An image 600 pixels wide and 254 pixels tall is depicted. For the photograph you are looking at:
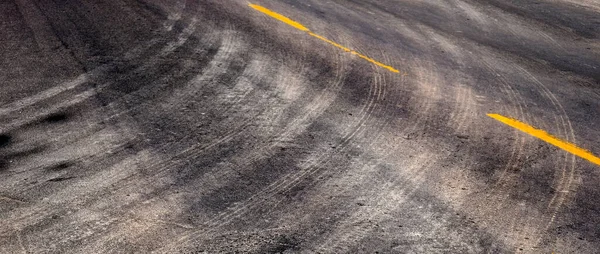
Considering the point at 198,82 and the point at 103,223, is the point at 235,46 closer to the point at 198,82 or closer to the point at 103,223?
the point at 198,82

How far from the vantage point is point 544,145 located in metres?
7.61

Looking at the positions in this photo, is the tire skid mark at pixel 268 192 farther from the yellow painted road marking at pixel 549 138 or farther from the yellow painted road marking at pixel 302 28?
the yellow painted road marking at pixel 302 28

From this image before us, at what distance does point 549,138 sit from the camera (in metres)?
7.80

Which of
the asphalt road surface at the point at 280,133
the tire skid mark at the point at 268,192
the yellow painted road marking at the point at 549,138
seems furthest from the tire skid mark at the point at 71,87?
the yellow painted road marking at the point at 549,138

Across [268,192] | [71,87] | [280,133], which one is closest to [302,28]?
[280,133]

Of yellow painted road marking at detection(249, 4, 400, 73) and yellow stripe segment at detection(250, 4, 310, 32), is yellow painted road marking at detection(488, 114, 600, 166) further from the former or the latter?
yellow stripe segment at detection(250, 4, 310, 32)

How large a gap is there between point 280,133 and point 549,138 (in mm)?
2600

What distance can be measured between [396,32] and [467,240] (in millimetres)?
5236

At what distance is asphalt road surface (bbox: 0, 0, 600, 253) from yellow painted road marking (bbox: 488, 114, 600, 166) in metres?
0.08

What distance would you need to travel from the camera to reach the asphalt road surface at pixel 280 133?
19.2 ft

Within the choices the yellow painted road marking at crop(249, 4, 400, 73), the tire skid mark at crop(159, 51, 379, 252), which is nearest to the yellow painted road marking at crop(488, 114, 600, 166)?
the yellow painted road marking at crop(249, 4, 400, 73)

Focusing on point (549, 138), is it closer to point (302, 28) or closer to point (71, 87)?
point (302, 28)

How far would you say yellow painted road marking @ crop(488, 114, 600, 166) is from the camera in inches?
296

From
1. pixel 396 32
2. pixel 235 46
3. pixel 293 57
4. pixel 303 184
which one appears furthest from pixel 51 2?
pixel 303 184
